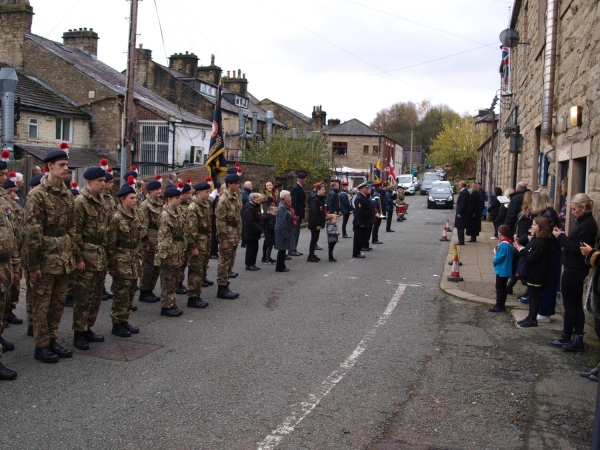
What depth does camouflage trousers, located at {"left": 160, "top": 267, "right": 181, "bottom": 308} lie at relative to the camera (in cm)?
780

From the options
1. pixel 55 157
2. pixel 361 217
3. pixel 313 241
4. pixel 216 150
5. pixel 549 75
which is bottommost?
pixel 313 241

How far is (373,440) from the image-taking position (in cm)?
426

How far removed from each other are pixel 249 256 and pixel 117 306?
209 inches

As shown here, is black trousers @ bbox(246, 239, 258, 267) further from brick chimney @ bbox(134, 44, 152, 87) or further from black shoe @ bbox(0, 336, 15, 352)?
brick chimney @ bbox(134, 44, 152, 87)

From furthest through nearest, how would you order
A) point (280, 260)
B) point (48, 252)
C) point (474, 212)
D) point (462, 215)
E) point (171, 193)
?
1. point (474, 212)
2. point (462, 215)
3. point (280, 260)
4. point (171, 193)
5. point (48, 252)

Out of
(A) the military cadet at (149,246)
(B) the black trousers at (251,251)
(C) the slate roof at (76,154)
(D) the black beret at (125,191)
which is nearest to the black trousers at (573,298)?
(D) the black beret at (125,191)

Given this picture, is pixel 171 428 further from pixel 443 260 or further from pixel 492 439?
pixel 443 260

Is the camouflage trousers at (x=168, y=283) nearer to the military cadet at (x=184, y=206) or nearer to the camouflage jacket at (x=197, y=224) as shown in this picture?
the military cadet at (x=184, y=206)

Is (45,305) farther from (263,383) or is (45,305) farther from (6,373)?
(263,383)

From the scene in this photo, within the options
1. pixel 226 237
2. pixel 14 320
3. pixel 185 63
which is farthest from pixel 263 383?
pixel 185 63

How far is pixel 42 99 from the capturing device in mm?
26422

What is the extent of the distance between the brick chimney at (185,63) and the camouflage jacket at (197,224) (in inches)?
1452

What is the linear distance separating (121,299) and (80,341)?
2.37ft

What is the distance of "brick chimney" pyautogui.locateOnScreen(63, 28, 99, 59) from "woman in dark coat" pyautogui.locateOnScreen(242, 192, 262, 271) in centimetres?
2896
